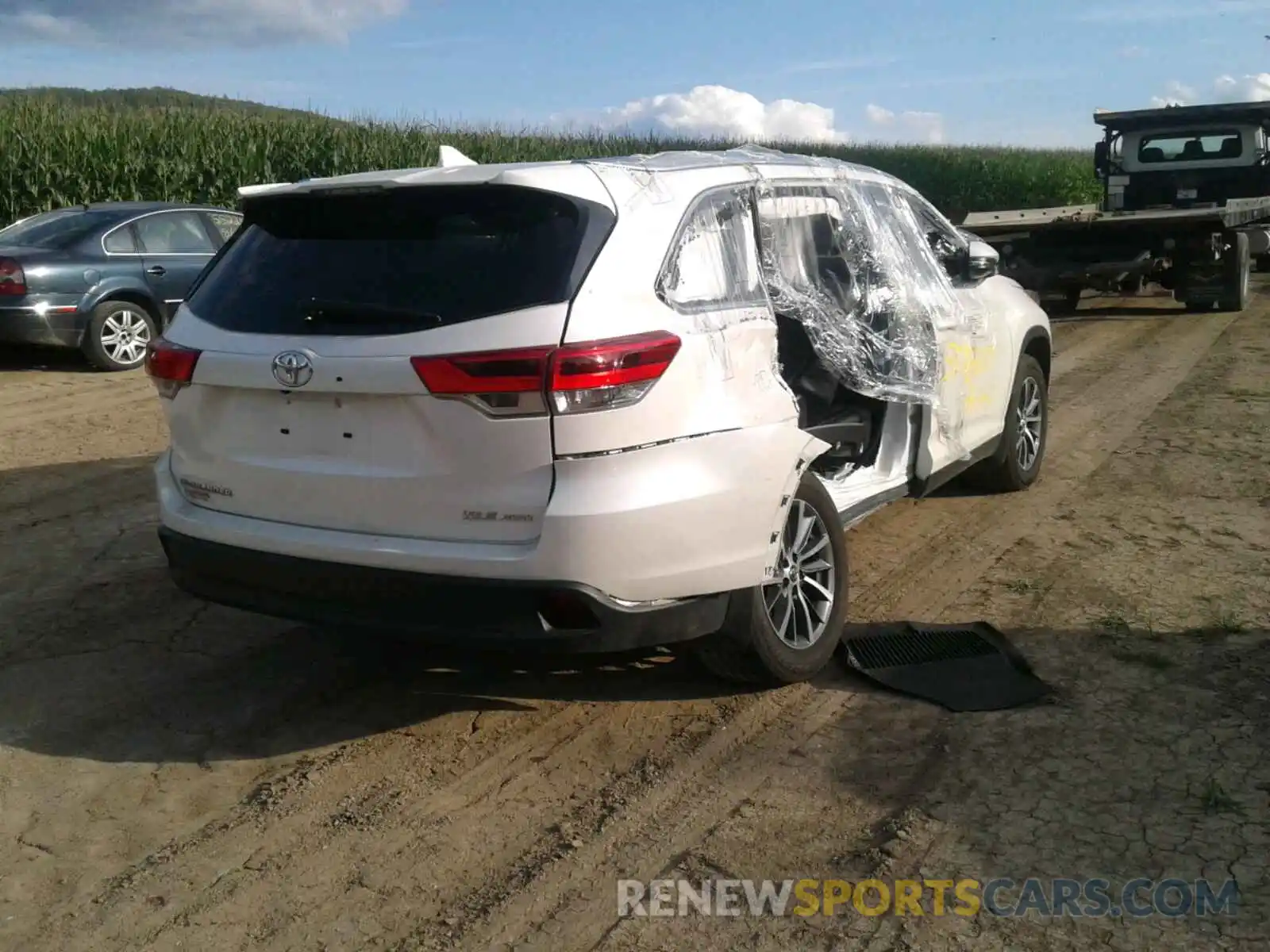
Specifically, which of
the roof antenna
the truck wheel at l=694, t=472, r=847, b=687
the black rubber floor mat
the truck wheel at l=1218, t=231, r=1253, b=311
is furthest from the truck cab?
the roof antenna

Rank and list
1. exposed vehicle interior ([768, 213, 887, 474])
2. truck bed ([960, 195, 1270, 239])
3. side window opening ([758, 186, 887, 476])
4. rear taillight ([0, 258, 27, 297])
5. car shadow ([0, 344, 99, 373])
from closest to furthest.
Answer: side window opening ([758, 186, 887, 476]) < exposed vehicle interior ([768, 213, 887, 474]) < rear taillight ([0, 258, 27, 297]) < car shadow ([0, 344, 99, 373]) < truck bed ([960, 195, 1270, 239])

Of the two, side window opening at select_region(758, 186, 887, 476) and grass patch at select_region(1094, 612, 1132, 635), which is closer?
side window opening at select_region(758, 186, 887, 476)

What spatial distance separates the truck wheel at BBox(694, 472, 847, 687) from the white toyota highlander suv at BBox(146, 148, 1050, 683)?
0.04ft

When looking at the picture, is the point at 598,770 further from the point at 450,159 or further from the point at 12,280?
the point at 12,280

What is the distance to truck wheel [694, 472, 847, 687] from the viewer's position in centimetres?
416

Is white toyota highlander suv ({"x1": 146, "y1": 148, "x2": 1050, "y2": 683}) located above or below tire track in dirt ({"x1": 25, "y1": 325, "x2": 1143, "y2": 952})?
above

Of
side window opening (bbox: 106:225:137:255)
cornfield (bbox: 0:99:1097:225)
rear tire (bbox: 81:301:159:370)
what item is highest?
cornfield (bbox: 0:99:1097:225)

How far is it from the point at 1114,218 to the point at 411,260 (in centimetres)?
1223

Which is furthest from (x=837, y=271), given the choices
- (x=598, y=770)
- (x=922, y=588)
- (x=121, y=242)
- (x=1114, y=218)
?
(x=1114, y=218)

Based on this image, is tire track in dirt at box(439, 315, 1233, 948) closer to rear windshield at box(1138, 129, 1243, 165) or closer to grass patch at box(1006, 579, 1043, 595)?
grass patch at box(1006, 579, 1043, 595)

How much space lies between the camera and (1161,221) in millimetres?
14133

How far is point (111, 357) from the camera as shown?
11.4m

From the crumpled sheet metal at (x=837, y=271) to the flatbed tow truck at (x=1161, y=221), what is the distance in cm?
848

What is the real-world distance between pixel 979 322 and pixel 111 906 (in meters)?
4.56
